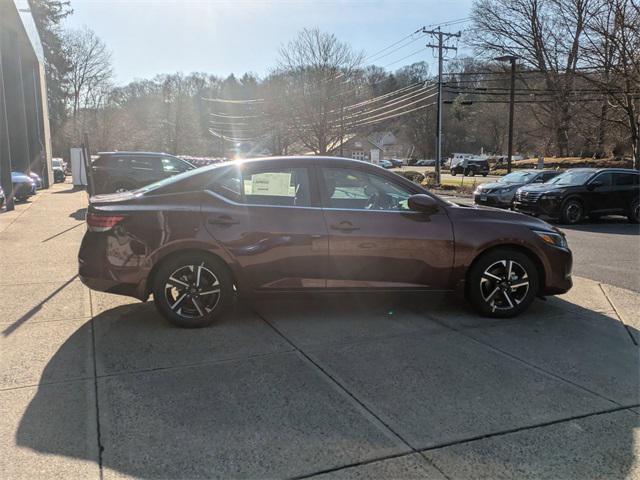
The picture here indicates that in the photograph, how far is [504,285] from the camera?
527 centimetres

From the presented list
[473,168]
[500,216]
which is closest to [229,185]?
[500,216]

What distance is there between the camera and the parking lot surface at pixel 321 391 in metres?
2.84

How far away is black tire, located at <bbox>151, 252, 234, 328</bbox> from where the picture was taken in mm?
4762

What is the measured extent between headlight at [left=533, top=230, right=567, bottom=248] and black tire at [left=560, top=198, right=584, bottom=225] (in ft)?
32.6

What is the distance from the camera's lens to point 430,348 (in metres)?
4.47

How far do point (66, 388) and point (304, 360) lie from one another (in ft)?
5.58

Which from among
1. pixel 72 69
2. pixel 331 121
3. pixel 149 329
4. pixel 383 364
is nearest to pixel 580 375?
pixel 383 364

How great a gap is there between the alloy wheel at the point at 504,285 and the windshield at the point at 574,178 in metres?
11.0

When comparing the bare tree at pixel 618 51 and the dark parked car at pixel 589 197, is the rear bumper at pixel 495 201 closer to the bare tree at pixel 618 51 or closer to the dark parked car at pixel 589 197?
the dark parked car at pixel 589 197

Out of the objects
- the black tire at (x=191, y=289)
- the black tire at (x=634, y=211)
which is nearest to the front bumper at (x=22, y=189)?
the black tire at (x=191, y=289)

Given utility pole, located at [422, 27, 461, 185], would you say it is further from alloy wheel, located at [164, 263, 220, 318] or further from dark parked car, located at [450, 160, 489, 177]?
alloy wheel, located at [164, 263, 220, 318]

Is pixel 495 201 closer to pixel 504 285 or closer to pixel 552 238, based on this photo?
pixel 552 238

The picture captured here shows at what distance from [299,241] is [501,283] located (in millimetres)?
2071

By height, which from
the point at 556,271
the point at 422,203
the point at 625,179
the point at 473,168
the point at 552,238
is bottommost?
the point at 556,271
